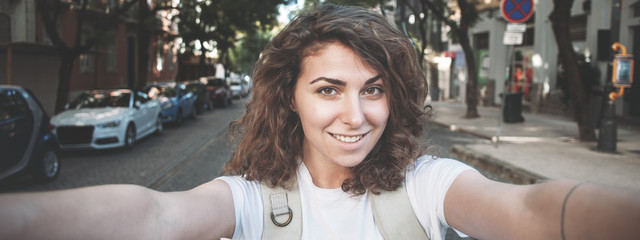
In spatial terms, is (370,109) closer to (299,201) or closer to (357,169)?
(357,169)

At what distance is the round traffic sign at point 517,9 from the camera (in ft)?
31.9

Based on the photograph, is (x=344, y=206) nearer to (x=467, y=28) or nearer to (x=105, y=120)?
(x=105, y=120)

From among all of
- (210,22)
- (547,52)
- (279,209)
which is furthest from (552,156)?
(547,52)

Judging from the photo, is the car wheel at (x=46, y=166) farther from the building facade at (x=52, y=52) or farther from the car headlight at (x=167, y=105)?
the car headlight at (x=167, y=105)

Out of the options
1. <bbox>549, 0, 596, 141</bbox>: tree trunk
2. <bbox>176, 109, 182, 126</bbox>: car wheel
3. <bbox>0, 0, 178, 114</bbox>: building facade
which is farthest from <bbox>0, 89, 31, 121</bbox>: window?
<bbox>549, 0, 596, 141</bbox>: tree trunk

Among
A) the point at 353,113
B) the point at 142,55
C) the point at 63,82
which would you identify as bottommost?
the point at 353,113

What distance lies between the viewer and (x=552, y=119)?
1708 centimetres

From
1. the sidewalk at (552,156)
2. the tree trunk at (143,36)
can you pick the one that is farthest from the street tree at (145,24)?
the sidewalk at (552,156)

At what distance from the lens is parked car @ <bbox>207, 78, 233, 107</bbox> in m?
27.0

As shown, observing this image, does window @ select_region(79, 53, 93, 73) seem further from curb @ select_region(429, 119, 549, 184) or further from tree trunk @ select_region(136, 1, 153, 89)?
curb @ select_region(429, 119, 549, 184)

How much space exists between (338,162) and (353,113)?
179 mm

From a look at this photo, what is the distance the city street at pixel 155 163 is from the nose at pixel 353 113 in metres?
3.45

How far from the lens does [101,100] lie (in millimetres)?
11898

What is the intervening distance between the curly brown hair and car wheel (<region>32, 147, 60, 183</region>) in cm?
652
